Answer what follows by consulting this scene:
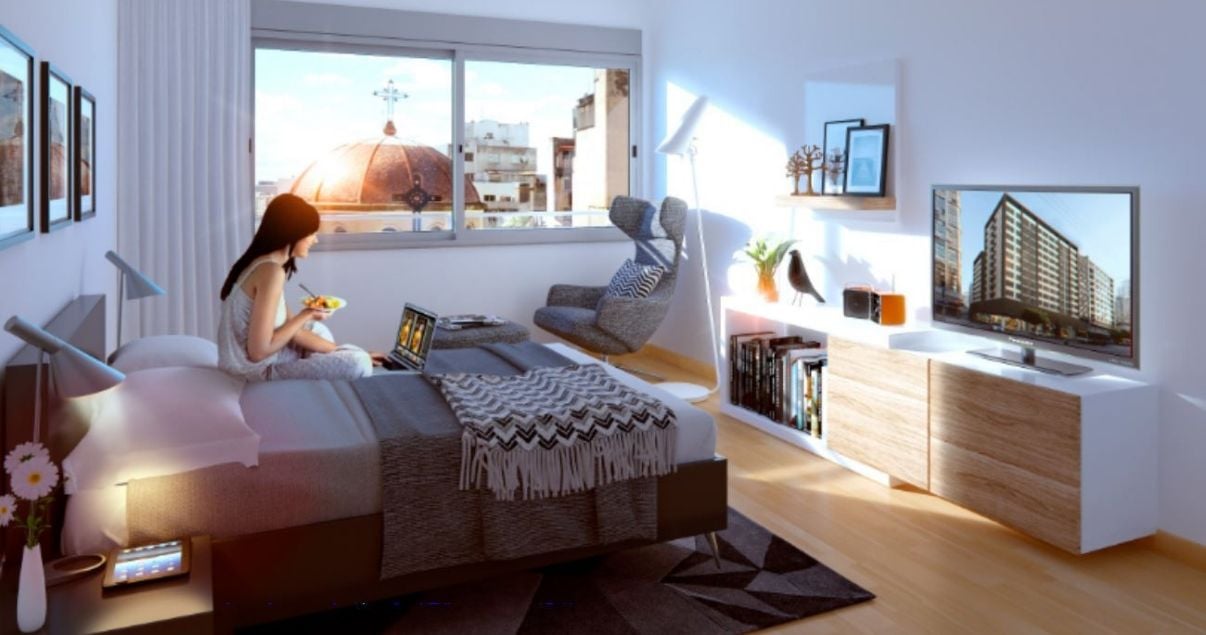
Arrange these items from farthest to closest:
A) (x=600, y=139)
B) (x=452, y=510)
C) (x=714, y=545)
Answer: (x=600, y=139) < (x=714, y=545) < (x=452, y=510)

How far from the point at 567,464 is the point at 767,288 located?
2.61m

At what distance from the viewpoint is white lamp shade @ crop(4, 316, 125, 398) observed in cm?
188

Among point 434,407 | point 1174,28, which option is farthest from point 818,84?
point 434,407

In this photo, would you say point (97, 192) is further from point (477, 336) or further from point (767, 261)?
point (767, 261)

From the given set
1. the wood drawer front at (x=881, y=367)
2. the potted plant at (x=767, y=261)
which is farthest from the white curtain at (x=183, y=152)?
the wood drawer front at (x=881, y=367)

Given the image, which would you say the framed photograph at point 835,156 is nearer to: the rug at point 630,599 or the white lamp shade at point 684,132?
the white lamp shade at point 684,132

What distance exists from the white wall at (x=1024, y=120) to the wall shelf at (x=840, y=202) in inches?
3.5

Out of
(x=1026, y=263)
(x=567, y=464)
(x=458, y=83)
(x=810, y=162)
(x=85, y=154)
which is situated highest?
(x=458, y=83)

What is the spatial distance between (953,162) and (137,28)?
14.9 feet

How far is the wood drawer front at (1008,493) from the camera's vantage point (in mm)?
3064

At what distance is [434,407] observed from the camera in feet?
9.80

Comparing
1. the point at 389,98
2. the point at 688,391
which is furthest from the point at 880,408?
the point at 389,98

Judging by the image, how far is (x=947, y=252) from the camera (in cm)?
385

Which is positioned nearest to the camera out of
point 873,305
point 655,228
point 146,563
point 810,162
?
point 146,563
